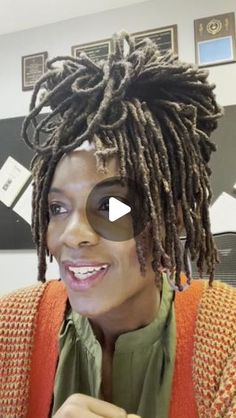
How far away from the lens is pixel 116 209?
628 mm

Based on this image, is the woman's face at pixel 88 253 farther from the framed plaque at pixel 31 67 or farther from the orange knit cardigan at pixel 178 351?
the framed plaque at pixel 31 67

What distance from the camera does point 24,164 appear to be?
2168 mm

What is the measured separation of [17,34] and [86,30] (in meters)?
0.39

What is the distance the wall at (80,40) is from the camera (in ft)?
6.16

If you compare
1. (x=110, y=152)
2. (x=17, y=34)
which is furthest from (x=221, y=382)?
(x=17, y=34)

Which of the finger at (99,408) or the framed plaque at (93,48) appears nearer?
the finger at (99,408)

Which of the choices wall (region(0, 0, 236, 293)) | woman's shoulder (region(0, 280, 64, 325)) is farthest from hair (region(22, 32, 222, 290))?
wall (region(0, 0, 236, 293))

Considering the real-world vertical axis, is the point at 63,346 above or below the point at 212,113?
below

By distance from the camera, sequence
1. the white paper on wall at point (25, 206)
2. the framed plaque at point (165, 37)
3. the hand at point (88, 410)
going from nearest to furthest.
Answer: the hand at point (88, 410) → the framed plaque at point (165, 37) → the white paper on wall at point (25, 206)

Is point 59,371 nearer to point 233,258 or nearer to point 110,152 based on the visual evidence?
point 110,152
